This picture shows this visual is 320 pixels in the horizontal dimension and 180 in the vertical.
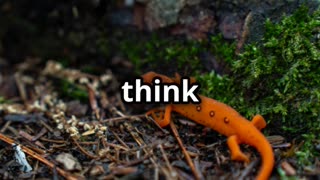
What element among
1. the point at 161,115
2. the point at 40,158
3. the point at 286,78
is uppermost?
the point at 286,78

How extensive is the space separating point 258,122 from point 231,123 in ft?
0.68

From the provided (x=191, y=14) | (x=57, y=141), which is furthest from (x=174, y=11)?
(x=57, y=141)

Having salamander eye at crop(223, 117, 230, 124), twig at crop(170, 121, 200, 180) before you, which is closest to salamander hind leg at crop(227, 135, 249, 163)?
salamander eye at crop(223, 117, 230, 124)

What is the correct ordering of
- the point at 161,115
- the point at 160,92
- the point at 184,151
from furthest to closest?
the point at 160,92 < the point at 161,115 < the point at 184,151

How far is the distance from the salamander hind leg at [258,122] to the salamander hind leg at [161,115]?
0.72 meters

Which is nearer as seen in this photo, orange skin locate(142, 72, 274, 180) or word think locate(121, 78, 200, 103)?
orange skin locate(142, 72, 274, 180)

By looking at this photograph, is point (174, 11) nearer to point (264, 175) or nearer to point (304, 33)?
point (304, 33)

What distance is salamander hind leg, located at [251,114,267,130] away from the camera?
120 inches

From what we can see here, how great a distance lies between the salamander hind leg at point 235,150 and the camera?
273 cm

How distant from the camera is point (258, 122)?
3059 mm

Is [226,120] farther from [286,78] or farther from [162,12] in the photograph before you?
[162,12]

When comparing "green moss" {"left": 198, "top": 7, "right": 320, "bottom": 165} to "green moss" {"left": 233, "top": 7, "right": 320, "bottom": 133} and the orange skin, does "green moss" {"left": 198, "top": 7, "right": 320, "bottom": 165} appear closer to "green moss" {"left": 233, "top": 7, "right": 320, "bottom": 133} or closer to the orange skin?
"green moss" {"left": 233, "top": 7, "right": 320, "bottom": 133}

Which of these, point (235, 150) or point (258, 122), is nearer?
point (235, 150)

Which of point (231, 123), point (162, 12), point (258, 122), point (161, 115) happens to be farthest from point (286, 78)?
point (162, 12)
